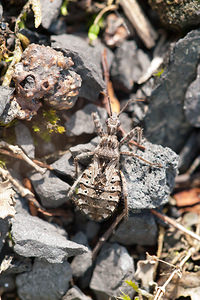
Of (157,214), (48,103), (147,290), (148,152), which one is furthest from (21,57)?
(147,290)

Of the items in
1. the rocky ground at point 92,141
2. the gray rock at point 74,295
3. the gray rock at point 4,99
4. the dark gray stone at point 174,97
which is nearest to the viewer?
the gray rock at point 4,99

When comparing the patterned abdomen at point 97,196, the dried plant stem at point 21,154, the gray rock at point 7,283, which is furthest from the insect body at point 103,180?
the gray rock at point 7,283

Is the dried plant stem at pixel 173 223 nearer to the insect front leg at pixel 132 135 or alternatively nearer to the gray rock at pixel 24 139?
the insect front leg at pixel 132 135

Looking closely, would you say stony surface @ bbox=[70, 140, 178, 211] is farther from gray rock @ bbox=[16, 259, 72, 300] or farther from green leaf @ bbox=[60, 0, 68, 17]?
green leaf @ bbox=[60, 0, 68, 17]

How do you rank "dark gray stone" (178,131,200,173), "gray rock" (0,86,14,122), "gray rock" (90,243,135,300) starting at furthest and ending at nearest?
"dark gray stone" (178,131,200,173) < "gray rock" (90,243,135,300) < "gray rock" (0,86,14,122)

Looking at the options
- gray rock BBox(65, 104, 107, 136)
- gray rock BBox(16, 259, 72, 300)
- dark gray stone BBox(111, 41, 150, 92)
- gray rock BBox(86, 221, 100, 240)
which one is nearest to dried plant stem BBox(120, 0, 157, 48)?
dark gray stone BBox(111, 41, 150, 92)

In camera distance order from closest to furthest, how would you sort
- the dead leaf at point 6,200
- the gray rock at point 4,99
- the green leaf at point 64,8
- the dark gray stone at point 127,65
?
the gray rock at point 4,99
the dead leaf at point 6,200
the green leaf at point 64,8
the dark gray stone at point 127,65
